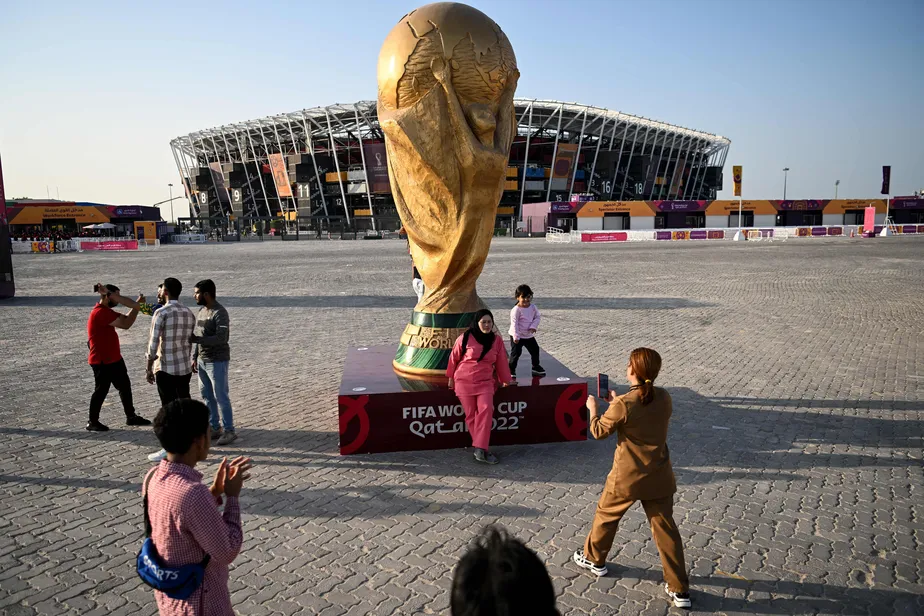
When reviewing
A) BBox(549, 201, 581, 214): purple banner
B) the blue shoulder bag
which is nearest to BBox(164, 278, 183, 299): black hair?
the blue shoulder bag

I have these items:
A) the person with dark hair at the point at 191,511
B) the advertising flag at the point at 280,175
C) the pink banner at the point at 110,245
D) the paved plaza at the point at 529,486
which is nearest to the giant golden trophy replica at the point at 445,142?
the paved plaza at the point at 529,486

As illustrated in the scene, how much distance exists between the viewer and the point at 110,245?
4494cm

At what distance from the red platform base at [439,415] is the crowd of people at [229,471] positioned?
0.29 m

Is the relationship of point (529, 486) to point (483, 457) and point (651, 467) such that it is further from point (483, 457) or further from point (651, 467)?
point (651, 467)

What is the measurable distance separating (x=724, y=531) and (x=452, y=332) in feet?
10.8

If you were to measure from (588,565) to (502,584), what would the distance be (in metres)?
2.78

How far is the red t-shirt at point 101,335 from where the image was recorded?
21.3 ft

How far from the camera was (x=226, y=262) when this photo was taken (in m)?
30.4

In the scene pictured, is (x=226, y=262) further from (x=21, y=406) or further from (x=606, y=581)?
(x=606, y=581)

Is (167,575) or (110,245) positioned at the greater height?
(110,245)

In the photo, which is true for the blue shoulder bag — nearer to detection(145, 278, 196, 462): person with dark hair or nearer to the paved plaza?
the paved plaza

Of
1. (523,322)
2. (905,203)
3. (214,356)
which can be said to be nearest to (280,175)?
(905,203)

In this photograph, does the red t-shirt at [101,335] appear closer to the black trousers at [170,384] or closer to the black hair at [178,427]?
the black trousers at [170,384]

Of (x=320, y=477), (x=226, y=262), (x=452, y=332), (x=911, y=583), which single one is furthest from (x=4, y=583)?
(x=226, y=262)
